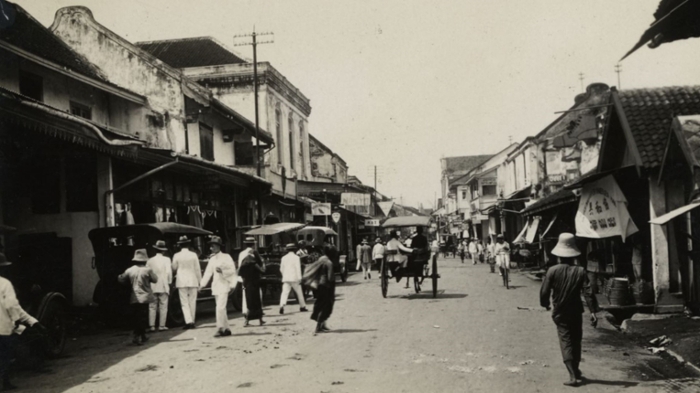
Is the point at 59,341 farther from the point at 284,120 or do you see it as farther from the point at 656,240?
the point at 284,120

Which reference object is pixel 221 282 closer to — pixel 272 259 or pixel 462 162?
pixel 272 259

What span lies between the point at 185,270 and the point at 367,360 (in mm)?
5499

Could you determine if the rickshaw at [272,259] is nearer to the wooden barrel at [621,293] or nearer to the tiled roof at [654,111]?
the wooden barrel at [621,293]

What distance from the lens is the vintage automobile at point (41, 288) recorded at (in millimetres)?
9505

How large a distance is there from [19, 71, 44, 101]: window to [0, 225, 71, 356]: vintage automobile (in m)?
3.87

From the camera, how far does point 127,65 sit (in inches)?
919

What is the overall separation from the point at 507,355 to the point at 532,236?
1844cm

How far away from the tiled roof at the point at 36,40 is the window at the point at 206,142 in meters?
6.04

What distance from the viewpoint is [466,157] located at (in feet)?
321

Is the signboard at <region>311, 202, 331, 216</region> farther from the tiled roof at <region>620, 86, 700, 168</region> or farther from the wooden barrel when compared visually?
the wooden barrel

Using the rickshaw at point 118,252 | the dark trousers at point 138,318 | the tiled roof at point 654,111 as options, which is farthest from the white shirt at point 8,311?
the tiled roof at point 654,111

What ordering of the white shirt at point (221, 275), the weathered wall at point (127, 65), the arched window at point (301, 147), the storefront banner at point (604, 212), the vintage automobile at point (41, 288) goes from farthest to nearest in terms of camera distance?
1. the arched window at point (301, 147)
2. the weathered wall at point (127, 65)
3. the storefront banner at point (604, 212)
4. the white shirt at point (221, 275)
5. the vintage automobile at point (41, 288)

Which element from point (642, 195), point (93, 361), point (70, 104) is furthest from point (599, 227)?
point (70, 104)

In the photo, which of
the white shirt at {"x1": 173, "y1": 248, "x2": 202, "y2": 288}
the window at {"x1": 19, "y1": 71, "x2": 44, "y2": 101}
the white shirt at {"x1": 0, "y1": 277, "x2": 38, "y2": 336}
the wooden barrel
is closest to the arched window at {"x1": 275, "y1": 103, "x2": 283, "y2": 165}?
the window at {"x1": 19, "y1": 71, "x2": 44, "y2": 101}
